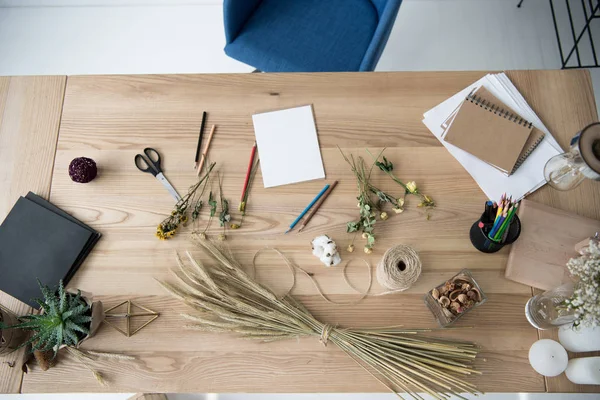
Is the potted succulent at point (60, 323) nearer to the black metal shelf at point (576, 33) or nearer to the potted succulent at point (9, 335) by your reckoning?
the potted succulent at point (9, 335)

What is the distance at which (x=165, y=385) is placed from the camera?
1.17 m

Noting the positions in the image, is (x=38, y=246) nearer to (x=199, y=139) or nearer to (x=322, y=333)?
(x=199, y=139)

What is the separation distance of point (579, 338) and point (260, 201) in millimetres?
899

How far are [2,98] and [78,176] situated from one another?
1.28ft

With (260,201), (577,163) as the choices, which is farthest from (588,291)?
(260,201)

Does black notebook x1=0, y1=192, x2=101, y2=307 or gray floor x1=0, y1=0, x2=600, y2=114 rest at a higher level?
gray floor x1=0, y1=0, x2=600, y2=114

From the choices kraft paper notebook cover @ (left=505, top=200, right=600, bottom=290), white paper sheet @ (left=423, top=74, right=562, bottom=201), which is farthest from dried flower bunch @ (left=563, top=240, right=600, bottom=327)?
white paper sheet @ (left=423, top=74, right=562, bottom=201)

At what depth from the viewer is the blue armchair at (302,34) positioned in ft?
5.77

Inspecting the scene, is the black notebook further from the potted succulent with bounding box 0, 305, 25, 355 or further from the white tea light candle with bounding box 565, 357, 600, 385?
the white tea light candle with bounding box 565, 357, 600, 385

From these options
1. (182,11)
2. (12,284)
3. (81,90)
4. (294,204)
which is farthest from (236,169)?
(182,11)

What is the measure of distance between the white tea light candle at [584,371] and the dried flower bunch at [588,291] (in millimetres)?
183

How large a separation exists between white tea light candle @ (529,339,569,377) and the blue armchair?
1166mm

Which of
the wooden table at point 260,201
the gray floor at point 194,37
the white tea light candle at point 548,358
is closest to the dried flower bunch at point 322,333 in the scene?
the wooden table at point 260,201

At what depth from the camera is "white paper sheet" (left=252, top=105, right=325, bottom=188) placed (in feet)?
4.28
